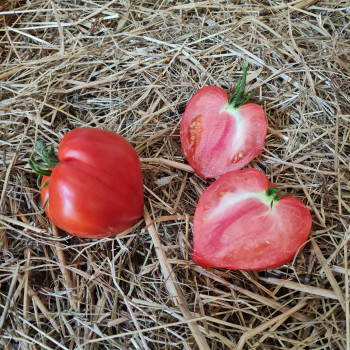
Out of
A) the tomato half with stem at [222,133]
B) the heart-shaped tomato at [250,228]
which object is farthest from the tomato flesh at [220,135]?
the heart-shaped tomato at [250,228]

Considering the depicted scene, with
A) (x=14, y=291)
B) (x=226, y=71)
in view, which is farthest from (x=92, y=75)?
(x=14, y=291)

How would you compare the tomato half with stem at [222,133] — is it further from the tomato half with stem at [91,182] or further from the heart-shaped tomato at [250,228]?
the tomato half with stem at [91,182]

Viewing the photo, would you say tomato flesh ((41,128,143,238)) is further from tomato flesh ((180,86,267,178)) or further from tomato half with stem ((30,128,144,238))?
tomato flesh ((180,86,267,178))

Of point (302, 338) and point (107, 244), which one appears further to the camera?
point (107, 244)

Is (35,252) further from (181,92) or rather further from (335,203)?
(335,203)

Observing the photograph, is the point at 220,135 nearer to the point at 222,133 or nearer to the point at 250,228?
the point at 222,133

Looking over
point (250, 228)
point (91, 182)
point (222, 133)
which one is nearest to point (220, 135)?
point (222, 133)

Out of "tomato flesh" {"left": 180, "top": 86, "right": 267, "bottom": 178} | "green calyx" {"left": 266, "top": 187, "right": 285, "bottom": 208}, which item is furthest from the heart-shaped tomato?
"tomato flesh" {"left": 180, "top": 86, "right": 267, "bottom": 178}
